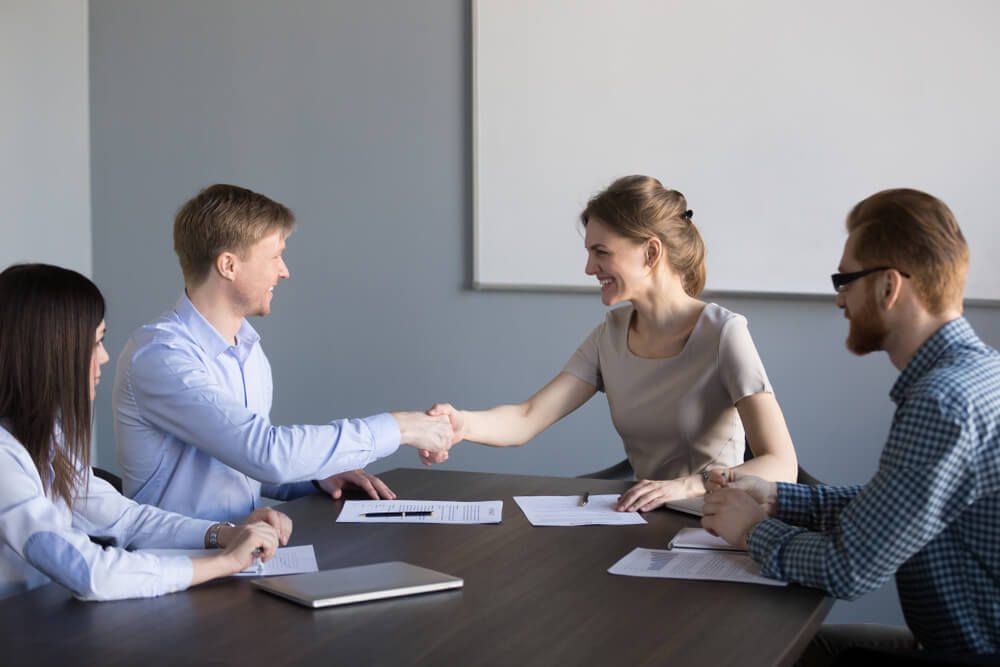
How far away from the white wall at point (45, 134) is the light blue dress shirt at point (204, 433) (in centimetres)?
238

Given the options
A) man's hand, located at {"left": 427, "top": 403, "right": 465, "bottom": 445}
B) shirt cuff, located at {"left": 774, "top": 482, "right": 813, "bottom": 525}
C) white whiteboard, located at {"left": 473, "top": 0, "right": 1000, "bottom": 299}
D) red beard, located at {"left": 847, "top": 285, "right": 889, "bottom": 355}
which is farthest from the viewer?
white whiteboard, located at {"left": 473, "top": 0, "right": 1000, "bottom": 299}

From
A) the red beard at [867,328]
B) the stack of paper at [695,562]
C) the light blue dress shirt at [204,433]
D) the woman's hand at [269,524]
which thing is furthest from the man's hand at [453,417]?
the red beard at [867,328]

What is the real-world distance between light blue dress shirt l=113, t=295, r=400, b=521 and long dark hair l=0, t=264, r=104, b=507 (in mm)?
375

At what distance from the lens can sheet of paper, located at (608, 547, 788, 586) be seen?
1644 mm

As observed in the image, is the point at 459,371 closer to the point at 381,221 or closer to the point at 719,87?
the point at 381,221

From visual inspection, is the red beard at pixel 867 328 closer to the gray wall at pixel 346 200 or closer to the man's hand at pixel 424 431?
the man's hand at pixel 424 431

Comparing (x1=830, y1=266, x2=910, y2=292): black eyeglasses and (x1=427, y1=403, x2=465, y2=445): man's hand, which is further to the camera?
(x1=427, y1=403, x2=465, y2=445): man's hand

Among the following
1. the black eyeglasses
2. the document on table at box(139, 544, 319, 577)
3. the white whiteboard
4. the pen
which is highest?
the white whiteboard

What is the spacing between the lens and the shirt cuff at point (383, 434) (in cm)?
216

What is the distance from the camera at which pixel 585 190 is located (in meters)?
3.73

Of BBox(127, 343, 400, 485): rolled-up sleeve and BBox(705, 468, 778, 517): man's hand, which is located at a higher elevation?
BBox(127, 343, 400, 485): rolled-up sleeve

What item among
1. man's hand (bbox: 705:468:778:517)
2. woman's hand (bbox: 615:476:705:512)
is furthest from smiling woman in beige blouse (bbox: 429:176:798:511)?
man's hand (bbox: 705:468:778:517)

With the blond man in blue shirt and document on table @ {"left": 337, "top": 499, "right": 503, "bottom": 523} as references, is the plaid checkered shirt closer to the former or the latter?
document on table @ {"left": 337, "top": 499, "right": 503, "bottom": 523}

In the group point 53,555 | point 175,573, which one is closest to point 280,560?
point 175,573
